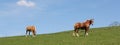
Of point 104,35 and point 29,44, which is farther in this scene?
point 104,35

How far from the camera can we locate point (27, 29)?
43969mm

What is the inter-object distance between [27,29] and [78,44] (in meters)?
14.9

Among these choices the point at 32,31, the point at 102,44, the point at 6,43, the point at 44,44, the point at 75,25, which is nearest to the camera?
the point at 102,44

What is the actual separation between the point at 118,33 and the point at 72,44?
975 cm

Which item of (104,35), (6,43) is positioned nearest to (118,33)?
(104,35)

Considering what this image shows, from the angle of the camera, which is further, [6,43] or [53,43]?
[6,43]

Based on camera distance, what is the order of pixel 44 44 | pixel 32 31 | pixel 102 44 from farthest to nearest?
pixel 32 31 < pixel 44 44 < pixel 102 44

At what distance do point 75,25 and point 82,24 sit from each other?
3.05 ft

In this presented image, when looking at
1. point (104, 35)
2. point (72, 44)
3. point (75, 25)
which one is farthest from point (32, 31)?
point (72, 44)

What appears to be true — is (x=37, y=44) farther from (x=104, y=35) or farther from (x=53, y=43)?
(x=104, y=35)

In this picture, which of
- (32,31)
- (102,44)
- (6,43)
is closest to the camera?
(102,44)

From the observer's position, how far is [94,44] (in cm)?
3006

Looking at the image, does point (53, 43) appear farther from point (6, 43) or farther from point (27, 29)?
point (27, 29)

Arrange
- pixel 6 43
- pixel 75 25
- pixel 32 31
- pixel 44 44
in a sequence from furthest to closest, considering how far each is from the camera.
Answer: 1. pixel 32 31
2. pixel 75 25
3. pixel 6 43
4. pixel 44 44
